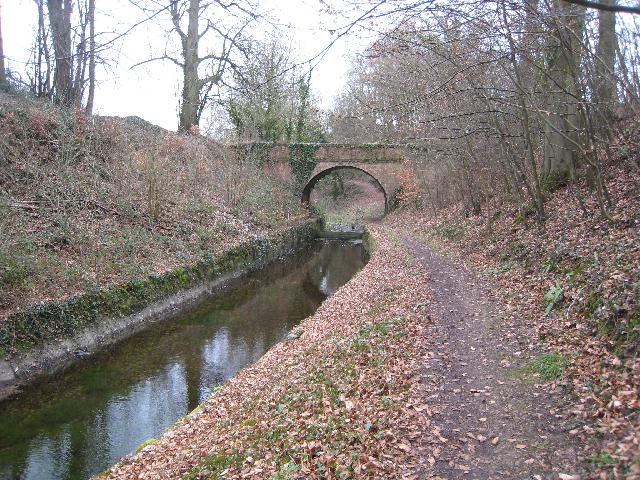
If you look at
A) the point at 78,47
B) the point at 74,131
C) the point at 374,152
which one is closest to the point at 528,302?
the point at 78,47

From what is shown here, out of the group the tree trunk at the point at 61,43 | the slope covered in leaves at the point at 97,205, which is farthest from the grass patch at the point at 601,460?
A: the tree trunk at the point at 61,43

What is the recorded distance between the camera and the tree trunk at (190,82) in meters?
28.1

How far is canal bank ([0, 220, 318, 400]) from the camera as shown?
11.4 m

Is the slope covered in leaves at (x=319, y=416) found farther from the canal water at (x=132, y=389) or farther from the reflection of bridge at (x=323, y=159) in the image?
the reflection of bridge at (x=323, y=159)

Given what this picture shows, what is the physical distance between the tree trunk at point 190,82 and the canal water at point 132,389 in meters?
15.8

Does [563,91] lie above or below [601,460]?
above

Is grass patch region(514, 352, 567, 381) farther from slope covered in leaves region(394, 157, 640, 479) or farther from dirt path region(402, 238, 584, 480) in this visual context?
dirt path region(402, 238, 584, 480)

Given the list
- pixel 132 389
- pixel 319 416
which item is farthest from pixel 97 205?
pixel 319 416

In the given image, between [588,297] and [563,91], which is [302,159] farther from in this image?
[588,297]

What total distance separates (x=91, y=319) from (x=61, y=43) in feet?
40.3

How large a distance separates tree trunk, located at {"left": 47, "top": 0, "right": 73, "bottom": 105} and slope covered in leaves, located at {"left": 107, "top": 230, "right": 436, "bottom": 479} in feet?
47.8

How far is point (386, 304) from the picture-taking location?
1255 centimetres

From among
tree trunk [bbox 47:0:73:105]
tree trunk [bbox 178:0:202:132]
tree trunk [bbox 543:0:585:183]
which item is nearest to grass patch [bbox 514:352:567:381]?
tree trunk [bbox 543:0:585:183]

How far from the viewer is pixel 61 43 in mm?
20234
